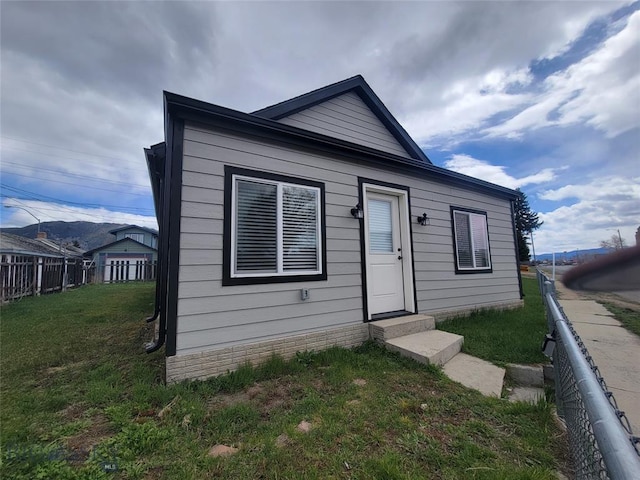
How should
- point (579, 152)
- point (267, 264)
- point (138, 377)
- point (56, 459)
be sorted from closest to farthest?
1. point (579, 152)
2. point (56, 459)
3. point (138, 377)
4. point (267, 264)

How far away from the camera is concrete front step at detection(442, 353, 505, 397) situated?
2.82 metres

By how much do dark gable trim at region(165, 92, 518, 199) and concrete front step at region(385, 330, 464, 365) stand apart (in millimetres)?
2918

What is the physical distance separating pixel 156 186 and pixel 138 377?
4781mm

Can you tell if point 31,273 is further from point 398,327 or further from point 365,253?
point 398,327

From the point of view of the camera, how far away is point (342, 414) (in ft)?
7.62

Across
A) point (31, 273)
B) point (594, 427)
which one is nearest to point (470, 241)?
point (594, 427)

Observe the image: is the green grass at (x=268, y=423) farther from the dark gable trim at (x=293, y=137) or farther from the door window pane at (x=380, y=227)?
the dark gable trim at (x=293, y=137)

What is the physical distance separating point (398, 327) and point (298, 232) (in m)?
2.07

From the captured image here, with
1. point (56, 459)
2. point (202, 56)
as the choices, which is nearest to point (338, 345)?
point (56, 459)

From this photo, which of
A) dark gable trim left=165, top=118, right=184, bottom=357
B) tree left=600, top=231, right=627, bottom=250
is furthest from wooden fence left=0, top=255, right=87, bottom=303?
tree left=600, top=231, right=627, bottom=250

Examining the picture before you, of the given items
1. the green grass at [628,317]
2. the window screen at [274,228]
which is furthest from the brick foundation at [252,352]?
the green grass at [628,317]

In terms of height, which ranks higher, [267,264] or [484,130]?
[484,130]

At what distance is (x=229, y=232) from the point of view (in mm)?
3336

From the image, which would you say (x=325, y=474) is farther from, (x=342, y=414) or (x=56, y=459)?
(x=56, y=459)
